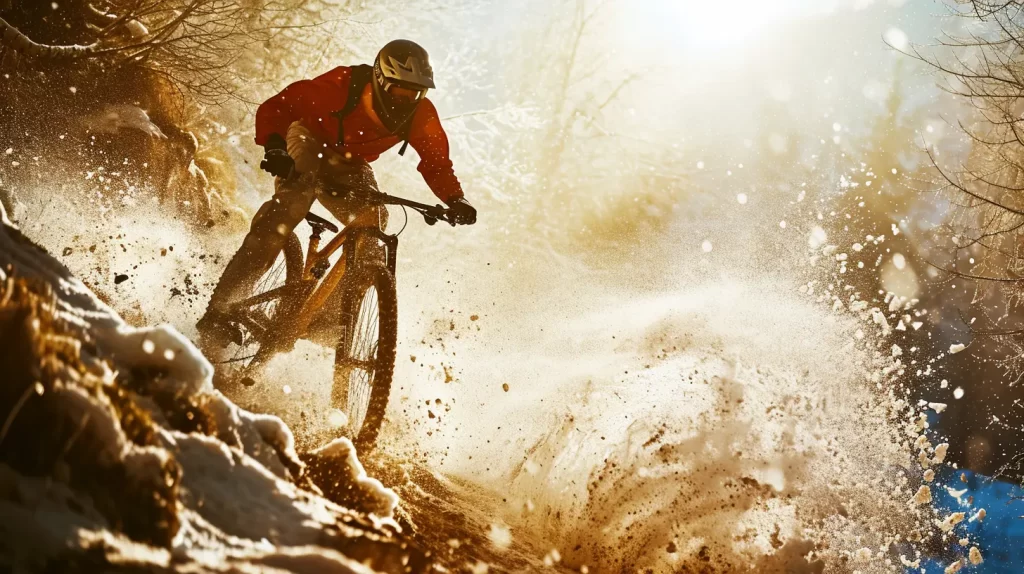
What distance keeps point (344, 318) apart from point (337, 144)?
1294 millimetres

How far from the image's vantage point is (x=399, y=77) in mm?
4430

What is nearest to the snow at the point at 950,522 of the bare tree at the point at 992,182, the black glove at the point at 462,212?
the bare tree at the point at 992,182

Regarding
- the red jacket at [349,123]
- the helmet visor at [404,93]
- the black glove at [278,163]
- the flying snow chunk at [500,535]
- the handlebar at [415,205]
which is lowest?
the flying snow chunk at [500,535]

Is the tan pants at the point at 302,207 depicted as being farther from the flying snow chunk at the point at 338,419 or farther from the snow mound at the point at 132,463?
the snow mound at the point at 132,463

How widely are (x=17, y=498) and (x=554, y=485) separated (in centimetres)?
568

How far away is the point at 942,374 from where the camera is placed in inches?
816

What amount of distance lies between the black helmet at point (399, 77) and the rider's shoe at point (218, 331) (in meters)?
1.84

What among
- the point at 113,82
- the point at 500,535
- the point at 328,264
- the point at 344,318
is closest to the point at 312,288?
the point at 328,264

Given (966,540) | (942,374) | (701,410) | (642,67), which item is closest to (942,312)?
(942,374)

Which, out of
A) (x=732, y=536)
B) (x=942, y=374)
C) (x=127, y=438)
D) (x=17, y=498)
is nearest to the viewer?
(x=17, y=498)

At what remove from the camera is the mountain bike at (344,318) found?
13.9 feet

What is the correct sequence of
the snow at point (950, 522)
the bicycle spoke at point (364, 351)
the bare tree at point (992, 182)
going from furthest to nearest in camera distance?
the snow at point (950, 522)
the bare tree at point (992, 182)
the bicycle spoke at point (364, 351)

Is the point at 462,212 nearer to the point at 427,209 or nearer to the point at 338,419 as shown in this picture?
the point at 427,209

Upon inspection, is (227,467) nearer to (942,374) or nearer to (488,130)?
(488,130)
